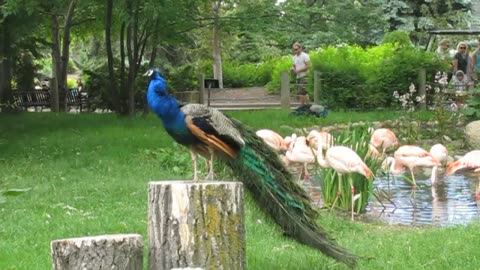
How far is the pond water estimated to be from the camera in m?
9.05

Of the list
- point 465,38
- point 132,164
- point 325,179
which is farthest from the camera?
point 465,38

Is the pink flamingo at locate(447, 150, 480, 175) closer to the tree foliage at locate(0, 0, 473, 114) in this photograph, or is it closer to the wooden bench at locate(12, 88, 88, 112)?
the tree foliage at locate(0, 0, 473, 114)

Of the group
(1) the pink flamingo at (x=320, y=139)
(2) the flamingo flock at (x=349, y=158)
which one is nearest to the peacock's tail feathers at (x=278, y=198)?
(2) the flamingo flock at (x=349, y=158)

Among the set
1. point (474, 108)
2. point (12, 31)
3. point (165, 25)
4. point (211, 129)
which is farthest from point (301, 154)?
point (12, 31)

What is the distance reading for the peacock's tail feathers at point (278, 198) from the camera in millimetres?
5867

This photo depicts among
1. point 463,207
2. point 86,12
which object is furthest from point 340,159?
point 86,12

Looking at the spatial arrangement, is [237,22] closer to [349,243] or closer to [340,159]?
[340,159]

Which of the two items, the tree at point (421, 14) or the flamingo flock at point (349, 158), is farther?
the tree at point (421, 14)

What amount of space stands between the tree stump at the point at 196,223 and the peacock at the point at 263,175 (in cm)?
23

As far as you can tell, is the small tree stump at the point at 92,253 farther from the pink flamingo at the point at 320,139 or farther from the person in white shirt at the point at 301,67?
the person in white shirt at the point at 301,67

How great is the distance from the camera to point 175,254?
546 centimetres

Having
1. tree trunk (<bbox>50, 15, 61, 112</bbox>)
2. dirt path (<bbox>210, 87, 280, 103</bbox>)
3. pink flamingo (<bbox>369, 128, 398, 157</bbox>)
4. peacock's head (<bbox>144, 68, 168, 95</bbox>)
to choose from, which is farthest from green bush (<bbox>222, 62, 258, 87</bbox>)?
peacock's head (<bbox>144, 68, 168, 95</bbox>)

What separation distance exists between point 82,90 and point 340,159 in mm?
21150

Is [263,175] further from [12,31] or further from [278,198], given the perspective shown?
[12,31]
